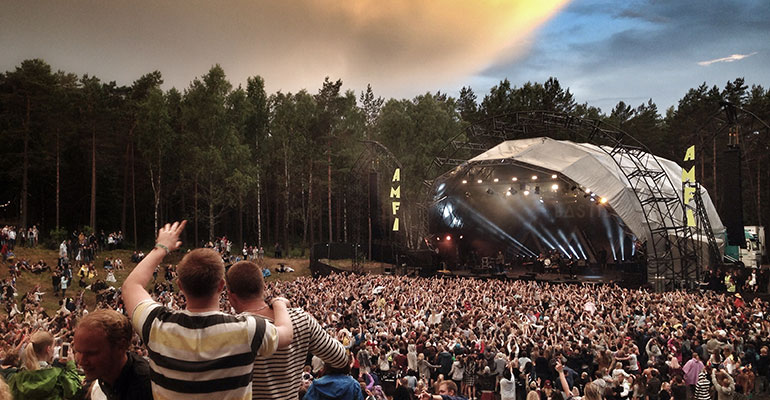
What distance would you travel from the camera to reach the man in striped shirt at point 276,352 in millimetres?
2516

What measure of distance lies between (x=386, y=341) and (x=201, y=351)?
33.6ft

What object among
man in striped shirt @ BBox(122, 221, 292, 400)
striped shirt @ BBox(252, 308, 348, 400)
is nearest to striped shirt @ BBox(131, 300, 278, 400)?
man in striped shirt @ BBox(122, 221, 292, 400)

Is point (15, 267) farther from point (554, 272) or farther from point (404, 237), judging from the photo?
point (554, 272)

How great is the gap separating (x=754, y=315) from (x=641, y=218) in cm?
1233

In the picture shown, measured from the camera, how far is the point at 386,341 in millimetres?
11984

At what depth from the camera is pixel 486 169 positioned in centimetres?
3152

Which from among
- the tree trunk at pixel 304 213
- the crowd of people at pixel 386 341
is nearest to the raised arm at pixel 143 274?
the crowd of people at pixel 386 341

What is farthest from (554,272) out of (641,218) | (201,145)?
(201,145)

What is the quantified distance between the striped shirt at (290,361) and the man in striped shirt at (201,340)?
284 mm

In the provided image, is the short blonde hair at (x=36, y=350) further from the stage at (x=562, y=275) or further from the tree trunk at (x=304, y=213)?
the tree trunk at (x=304, y=213)

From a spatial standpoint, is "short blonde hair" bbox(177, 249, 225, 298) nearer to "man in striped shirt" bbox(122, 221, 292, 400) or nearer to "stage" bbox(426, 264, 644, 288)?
"man in striped shirt" bbox(122, 221, 292, 400)

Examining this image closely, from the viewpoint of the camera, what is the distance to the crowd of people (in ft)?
7.16

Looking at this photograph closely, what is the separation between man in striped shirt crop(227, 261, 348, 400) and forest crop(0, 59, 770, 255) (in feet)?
108

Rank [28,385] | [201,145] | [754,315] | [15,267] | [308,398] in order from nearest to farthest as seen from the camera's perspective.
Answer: [308,398] → [28,385] → [754,315] → [15,267] → [201,145]
